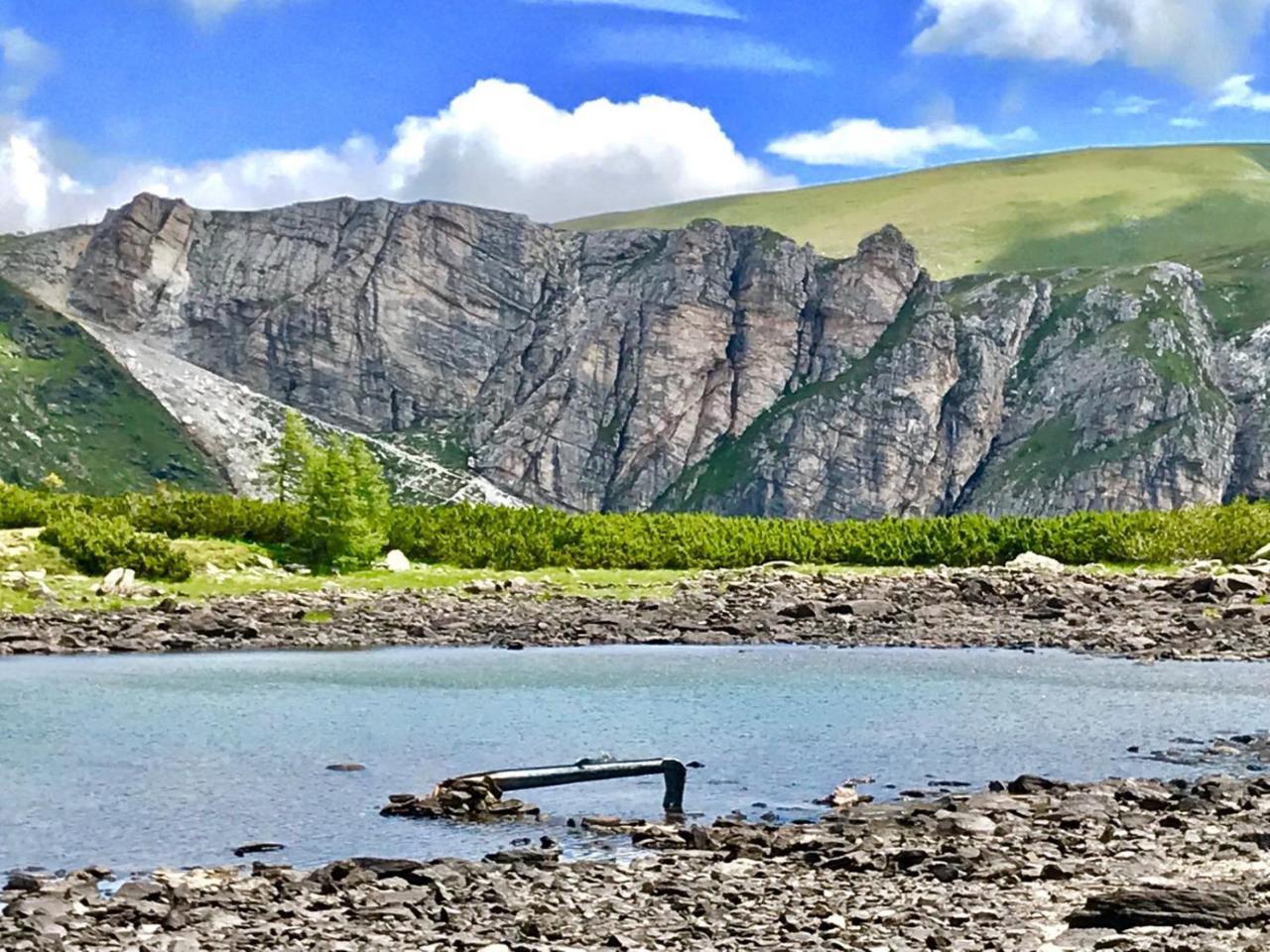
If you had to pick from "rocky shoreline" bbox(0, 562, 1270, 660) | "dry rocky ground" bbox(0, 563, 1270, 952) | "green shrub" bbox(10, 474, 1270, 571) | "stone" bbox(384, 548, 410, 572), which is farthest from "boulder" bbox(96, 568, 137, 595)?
"dry rocky ground" bbox(0, 563, 1270, 952)

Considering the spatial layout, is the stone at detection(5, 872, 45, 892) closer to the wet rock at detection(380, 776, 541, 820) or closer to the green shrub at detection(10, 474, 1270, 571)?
the wet rock at detection(380, 776, 541, 820)

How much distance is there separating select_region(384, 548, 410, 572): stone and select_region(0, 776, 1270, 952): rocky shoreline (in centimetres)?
5452

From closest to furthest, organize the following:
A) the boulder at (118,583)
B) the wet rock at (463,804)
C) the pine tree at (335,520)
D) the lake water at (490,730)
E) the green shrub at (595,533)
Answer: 1. the lake water at (490,730)
2. the wet rock at (463,804)
3. the boulder at (118,583)
4. the pine tree at (335,520)
5. the green shrub at (595,533)

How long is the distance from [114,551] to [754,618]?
88.4ft

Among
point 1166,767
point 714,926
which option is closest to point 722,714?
point 1166,767

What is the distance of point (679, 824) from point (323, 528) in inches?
2095

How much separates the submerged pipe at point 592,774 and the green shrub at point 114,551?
44122mm

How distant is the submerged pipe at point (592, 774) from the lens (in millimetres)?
24781

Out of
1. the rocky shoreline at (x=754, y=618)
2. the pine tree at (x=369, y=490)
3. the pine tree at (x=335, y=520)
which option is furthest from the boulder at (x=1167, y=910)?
the pine tree at (x=369, y=490)

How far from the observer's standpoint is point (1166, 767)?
2833cm

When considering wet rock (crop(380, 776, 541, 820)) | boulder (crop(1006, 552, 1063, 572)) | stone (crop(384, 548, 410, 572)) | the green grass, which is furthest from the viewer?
boulder (crop(1006, 552, 1063, 572))

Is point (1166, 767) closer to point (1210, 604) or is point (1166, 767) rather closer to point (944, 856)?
point (944, 856)

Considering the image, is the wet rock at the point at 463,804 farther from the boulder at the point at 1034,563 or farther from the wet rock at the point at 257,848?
the boulder at the point at 1034,563

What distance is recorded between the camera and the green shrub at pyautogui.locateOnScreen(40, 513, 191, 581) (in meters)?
65.4
